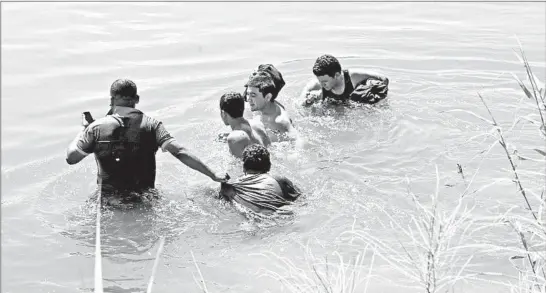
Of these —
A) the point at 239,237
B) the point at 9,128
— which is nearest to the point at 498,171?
the point at 239,237

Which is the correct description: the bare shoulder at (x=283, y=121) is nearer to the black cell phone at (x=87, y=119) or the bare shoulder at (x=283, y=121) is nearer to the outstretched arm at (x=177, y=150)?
the outstretched arm at (x=177, y=150)

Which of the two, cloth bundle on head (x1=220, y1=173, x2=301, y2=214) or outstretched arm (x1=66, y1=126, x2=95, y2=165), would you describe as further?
cloth bundle on head (x1=220, y1=173, x2=301, y2=214)

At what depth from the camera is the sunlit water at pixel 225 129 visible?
19.5 feet

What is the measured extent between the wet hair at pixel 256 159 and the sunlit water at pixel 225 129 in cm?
42

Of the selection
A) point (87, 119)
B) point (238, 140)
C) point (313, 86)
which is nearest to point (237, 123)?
point (238, 140)

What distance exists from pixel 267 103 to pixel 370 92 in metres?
1.69

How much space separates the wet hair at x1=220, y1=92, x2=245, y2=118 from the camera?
22.9 feet

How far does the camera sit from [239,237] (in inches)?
242

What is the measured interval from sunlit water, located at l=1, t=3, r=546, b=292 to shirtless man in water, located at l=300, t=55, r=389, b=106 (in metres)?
0.25

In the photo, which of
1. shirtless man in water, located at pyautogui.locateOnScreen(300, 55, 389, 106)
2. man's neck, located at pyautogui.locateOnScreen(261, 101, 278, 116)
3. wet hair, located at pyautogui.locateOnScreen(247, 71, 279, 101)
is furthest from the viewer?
shirtless man in water, located at pyautogui.locateOnScreen(300, 55, 389, 106)

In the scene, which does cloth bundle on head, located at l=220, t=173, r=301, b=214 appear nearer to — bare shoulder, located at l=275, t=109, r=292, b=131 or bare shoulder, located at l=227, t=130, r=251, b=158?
bare shoulder, located at l=227, t=130, r=251, b=158

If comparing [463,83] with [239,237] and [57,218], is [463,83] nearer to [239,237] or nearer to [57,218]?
[239,237]

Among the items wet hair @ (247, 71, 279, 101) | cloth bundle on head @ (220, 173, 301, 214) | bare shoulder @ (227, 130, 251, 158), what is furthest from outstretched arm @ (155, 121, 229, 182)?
wet hair @ (247, 71, 279, 101)

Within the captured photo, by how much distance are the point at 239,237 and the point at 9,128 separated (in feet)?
13.2
